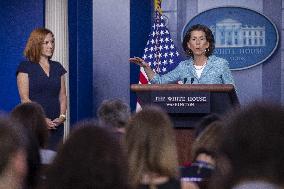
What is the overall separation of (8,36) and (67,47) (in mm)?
753

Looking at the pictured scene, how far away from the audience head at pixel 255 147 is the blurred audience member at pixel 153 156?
1.08 m

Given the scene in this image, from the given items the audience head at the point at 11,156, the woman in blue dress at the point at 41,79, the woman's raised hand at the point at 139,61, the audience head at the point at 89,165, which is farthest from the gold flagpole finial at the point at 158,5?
the audience head at the point at 89,165

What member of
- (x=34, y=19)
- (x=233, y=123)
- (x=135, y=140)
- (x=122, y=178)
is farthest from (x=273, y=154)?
(x=34, y=19)

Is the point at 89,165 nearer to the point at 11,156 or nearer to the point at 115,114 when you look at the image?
the point at 11,156

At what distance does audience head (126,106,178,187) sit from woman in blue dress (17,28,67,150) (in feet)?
9.69

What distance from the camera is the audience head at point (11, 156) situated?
1652mm

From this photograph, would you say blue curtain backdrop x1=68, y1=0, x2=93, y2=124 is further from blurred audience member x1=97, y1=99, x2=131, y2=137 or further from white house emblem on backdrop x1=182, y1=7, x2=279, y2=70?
blurred audience member x1=97, y1=99, x2=131, y2=137

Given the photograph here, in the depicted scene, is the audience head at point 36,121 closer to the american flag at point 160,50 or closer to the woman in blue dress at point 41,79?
the woman in blue dress at point 41,79

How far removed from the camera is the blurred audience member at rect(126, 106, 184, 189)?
2.41m

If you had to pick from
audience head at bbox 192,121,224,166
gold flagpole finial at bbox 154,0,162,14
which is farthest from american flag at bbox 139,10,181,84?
audience head at bbox 192,121,224,166

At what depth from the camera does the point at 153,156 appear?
2.42 m

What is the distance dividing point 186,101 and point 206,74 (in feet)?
1.65

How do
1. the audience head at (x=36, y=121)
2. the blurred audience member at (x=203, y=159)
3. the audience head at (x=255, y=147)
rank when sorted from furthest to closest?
the audience head at (x=36, y=121), the blurred audience member at (x=203, y=159), the audience head at (x=255, y=147)

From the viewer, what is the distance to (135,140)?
2467 mm
